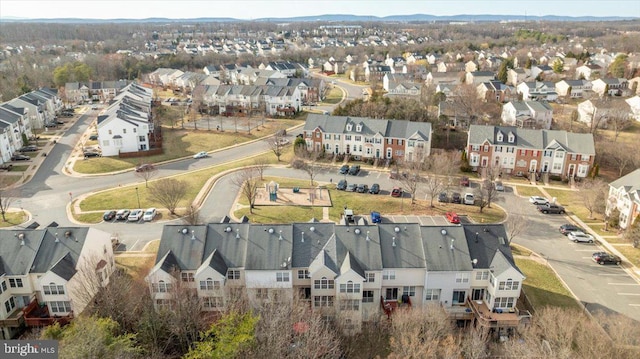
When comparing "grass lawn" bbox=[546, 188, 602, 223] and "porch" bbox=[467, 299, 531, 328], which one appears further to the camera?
"grass lawn" bbox=[546, 188, 602, 223]

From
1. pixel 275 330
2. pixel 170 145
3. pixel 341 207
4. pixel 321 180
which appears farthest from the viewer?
pixel 170 145

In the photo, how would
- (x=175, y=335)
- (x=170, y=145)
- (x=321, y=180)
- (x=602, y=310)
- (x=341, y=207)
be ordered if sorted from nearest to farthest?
(x=175, y=335), (x=602, y=310), (x=341, y=207), (x=321, y=180), (x=170, y=145)

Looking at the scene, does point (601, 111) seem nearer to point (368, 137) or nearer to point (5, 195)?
point (368, 137)

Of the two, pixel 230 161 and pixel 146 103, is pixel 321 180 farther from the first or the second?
pixel 146 103

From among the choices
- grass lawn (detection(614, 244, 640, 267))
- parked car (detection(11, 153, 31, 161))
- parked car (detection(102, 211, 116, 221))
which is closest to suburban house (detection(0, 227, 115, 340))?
parked car (detection(102, 211, 116, 221))

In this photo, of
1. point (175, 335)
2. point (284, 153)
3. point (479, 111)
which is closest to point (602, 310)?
point (175, 335)

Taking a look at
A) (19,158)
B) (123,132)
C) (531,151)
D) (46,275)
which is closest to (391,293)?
(46,275)

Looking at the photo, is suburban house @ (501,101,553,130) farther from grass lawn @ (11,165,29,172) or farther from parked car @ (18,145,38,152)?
parked car @ (18,145,38,152)
